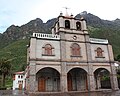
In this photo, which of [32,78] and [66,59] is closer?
[32,78]

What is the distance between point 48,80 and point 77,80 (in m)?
5.00

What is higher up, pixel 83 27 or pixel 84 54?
pixel 83 27

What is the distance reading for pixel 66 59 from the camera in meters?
23.7

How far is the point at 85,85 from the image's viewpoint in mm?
26156

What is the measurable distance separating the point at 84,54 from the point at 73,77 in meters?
4.44

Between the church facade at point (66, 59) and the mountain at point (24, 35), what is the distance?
48.3 metres

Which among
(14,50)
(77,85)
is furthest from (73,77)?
(14,50)

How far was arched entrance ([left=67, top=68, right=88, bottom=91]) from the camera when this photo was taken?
25.8m

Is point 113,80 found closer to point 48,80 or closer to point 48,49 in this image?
point 48,80

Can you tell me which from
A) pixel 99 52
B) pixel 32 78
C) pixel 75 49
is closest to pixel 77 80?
pixel 75 49

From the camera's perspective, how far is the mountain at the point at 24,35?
85.9 m

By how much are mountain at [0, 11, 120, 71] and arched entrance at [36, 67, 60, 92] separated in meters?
48.1

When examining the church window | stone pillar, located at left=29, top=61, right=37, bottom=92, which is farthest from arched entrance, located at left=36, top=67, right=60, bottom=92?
the church window

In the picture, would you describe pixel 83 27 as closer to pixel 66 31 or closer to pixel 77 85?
pixel 66 31
